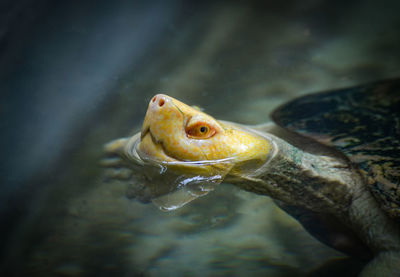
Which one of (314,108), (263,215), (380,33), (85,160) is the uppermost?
(380,33)

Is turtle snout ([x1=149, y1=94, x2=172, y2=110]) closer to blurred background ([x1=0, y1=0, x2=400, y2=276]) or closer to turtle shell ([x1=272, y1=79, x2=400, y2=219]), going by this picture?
blurred background ([x1=0, y1=0, x2=400, y2=276])

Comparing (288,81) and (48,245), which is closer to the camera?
(48,245)

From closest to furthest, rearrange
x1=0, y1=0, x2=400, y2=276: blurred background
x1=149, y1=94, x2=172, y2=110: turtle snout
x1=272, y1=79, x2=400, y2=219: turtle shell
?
x1=149, y1=94, x2=172, y2=110: turtle snout, x1=272, y1=79, x2=400, y2=219: turtle shell, x1=0, y1=0, x2=400, y2=276: blurred background

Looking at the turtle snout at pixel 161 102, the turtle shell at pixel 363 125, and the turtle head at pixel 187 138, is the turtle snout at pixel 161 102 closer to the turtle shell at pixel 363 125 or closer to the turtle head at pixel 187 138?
the turtle head at pixel 187 138

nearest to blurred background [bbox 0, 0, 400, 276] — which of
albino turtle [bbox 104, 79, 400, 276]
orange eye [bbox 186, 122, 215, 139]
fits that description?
albino turtle [bbox 104, 79, 400, 276]

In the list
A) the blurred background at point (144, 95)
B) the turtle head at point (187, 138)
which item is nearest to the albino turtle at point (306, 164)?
the turtle head at point (187, 138)

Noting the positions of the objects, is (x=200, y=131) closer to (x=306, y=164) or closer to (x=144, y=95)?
(x=306, y=164)

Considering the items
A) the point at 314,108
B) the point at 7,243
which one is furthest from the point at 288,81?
the point at 7,243

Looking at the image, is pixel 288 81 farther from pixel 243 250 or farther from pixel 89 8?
pixel 89 8
